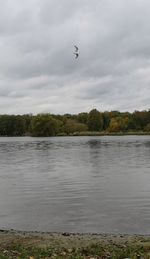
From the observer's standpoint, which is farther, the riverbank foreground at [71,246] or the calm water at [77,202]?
the calm water at [77,202]

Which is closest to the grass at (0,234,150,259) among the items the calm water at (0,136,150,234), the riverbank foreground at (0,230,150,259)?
the riverbank foreground at (0,230,150,259)

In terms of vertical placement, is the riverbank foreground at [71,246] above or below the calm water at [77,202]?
above

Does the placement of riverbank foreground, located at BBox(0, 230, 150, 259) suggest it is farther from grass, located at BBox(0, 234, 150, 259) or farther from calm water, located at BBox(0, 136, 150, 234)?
calm water, located at BBox(0, 136, 150, 234)

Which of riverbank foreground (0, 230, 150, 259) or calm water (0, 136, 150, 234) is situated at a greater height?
riverbank foreground (0, 230, 150, 259)

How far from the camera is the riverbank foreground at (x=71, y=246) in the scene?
557 inches

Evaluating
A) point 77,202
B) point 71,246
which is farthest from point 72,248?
point 77,202

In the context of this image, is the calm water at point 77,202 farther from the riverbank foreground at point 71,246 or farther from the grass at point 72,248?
the grass at point 72,248

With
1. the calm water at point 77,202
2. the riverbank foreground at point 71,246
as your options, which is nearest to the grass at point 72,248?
the riverbank foreground at point 71,246

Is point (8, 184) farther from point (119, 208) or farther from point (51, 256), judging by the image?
point (51, 256)

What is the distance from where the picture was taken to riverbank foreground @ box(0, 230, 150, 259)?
1414 centimetres

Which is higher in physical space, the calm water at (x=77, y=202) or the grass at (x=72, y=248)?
the grass at (x=72, y=248)

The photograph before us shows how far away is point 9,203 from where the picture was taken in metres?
28.0

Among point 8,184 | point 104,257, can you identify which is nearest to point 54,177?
point 8,184

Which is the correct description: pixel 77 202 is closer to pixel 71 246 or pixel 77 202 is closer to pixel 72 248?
pixel 71 246
